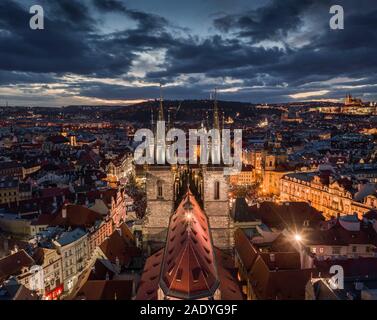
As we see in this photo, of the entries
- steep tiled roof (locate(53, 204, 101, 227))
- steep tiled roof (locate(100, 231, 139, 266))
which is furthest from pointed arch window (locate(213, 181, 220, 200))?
steep tiled roof (locate(53, 204, 101, 227))

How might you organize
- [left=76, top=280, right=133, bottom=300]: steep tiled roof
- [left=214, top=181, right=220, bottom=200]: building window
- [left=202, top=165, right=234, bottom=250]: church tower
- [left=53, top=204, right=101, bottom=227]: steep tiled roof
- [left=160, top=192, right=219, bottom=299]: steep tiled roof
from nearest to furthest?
[left=160, top=192, right=219, bottom=299]: steep tiled roof → [left=76, top=280, right=133, bottom=300]: steep tiled roof → [left=202, top=165, right=234, bottom=250]: church tower → [left=214, top=181, right=220, bottom=200]: building window → [left=53, top=204, right=101, bottom=227]: steep tiled roof

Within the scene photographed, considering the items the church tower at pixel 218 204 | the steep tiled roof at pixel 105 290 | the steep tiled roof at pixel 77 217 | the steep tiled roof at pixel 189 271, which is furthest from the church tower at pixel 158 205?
the steep tiled roof at pixel 77 217

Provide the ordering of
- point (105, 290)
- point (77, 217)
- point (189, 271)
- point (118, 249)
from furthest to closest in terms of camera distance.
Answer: point (77, 217) → point (118, 249) → point (105, 290) → point (189, 271)

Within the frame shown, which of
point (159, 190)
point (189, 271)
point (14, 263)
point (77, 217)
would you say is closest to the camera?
point (189, 271)

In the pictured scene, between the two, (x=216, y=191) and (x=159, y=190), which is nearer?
(x=216, y=191)

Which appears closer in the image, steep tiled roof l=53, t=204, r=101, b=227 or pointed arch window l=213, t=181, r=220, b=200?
pointed arch window l=213, t=181, r=220, b=200

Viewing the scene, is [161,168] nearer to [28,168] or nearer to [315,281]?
[315,281]

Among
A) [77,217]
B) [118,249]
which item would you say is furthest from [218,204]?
[77,217]

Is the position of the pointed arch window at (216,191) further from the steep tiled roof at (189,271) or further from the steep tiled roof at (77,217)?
the steep tiled roof at (77,217)

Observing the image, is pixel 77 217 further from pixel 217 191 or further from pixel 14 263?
pixel 217 191

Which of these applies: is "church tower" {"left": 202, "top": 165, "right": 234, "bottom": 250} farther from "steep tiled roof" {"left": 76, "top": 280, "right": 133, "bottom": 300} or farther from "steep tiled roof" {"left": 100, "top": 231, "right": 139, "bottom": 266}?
"steep tiled roof" {"left": 76, "top": 280, "right": 133, "bottom": 300}
